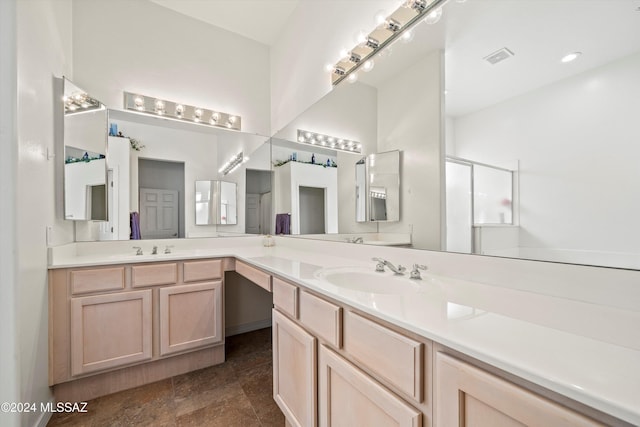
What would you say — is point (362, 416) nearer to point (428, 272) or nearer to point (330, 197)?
point (428, 272)

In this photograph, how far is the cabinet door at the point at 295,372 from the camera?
1107 millimetres

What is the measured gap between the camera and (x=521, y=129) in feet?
3.12

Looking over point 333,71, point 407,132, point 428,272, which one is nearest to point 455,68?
point 407,132

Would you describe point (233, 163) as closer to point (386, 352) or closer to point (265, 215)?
point (265, 215)

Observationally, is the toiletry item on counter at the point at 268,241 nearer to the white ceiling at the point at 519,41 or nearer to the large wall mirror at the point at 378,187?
the large wall mirror at the point at 378,187

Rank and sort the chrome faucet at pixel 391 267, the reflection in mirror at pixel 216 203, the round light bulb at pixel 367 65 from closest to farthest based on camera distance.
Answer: the chrome faucet at pixel 391 267
the round light bulb at pixel 367 65
the reflection in mirror at pixel 216 203

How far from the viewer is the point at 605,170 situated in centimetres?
76

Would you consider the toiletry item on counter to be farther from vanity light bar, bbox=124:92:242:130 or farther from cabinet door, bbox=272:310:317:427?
cabinet door, bbox=272:310:317:427

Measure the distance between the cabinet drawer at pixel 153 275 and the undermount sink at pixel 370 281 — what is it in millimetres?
1249

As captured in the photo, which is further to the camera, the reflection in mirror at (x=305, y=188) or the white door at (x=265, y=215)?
the white door at (x=265, y=215)

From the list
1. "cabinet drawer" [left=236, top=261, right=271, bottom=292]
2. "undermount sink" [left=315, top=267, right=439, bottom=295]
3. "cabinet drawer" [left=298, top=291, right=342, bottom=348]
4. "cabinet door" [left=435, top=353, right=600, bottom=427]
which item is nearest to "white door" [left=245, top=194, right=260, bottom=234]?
"cabinet drawer" [left=236, top=261, right=271, bottom=292]

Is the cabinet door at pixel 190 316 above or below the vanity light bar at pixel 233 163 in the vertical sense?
below

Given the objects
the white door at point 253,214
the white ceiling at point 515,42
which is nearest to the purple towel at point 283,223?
the white door at point 253,214

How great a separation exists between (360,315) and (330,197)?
4.34ft
